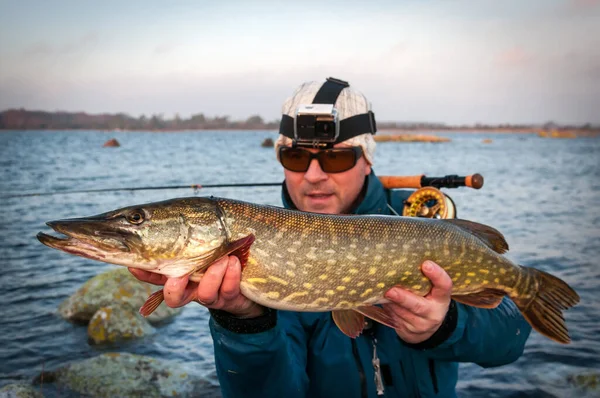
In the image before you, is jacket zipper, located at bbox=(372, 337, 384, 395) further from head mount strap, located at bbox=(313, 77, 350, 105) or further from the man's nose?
head mount strap, located at bbox=(313, 77, 350, 105)

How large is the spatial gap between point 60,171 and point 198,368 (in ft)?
84.0

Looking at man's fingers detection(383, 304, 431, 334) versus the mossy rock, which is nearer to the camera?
man's fingers detection(383, 304, 431, 334)

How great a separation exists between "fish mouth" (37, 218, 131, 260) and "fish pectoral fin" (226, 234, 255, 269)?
18.4 inches

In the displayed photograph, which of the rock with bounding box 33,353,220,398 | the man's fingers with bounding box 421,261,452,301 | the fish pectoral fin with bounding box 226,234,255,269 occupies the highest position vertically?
the fish pectoral fin with bounding box 226,234,255,269

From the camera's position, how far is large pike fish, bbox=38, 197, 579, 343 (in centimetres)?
233

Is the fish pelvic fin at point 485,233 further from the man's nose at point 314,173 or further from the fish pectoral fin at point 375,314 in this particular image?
the man's nose at point 314,173

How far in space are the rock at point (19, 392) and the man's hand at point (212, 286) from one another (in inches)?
120

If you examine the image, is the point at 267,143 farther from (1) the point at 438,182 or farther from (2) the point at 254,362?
(2) the point at 254,362

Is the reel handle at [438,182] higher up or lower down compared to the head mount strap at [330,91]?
lower down

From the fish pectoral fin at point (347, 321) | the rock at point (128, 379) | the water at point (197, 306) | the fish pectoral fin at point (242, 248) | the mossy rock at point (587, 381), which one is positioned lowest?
the water at point (197, 306)

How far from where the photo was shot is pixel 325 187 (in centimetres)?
382

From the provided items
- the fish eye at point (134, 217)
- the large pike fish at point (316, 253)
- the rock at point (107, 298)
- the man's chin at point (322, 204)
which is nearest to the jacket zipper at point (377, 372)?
the large pike fish at point (316, 253)

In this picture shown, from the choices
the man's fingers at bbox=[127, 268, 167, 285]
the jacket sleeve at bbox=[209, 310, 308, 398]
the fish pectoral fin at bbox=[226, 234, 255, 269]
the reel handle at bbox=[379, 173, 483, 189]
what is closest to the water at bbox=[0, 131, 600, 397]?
the reel handle at bbox=[379, 173, 483, 189]

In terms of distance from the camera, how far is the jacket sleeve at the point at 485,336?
9.64 feet
